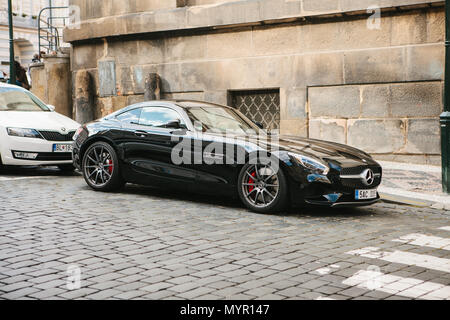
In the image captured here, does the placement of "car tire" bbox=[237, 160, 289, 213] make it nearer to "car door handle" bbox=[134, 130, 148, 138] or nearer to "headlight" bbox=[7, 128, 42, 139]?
"car door handle" bbox=[134, 130, 148, 138]

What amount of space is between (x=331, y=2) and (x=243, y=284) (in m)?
9.90

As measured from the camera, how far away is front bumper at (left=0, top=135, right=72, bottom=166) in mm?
10977

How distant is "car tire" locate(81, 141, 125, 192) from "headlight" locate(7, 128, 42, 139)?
1.89 m

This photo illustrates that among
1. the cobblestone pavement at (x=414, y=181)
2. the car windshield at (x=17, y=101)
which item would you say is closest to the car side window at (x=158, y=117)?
the cobblestone pavement at (x=414, y=181)

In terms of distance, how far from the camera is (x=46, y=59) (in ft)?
62.2

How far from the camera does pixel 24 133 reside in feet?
36.2

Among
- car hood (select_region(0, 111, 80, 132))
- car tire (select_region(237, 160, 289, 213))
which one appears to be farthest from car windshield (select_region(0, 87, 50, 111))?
car tire (select_region(237, 160, 289, 213))

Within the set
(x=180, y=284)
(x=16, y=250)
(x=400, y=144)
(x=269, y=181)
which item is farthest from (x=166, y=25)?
(x=180, y=284)

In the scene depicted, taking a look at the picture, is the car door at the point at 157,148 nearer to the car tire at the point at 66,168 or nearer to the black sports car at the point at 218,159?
the black sports car at the point at 218,159

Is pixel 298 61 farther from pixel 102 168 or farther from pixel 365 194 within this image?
pixel 365 194

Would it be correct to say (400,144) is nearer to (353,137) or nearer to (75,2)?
(353,137)

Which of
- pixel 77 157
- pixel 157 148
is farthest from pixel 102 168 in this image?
pixel 157 148

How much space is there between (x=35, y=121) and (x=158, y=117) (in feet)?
11.2

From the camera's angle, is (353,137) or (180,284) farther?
(353,137)
